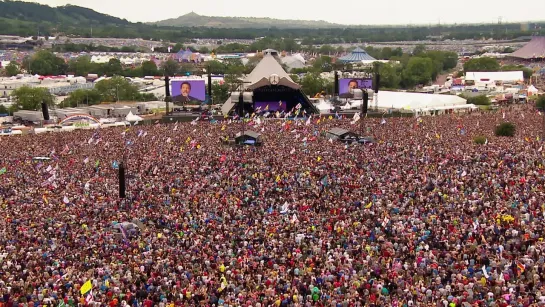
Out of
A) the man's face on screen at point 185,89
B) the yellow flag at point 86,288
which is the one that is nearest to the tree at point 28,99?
the man's face on screen at point 185,89

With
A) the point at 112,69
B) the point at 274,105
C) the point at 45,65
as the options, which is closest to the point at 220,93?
the point at 274,105

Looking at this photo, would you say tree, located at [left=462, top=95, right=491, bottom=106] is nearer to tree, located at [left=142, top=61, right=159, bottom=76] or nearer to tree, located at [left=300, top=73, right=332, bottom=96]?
tree, located at [left=300, top=73, right=332, bottom=96]

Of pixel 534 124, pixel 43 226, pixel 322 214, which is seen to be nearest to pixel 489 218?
pixel 322 214

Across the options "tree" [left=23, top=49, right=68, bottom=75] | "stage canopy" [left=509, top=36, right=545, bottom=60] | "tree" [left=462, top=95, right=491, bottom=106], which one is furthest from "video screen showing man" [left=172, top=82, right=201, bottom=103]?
Result: "stage canopy" [left=509, top=36, right=545, bottom=60]

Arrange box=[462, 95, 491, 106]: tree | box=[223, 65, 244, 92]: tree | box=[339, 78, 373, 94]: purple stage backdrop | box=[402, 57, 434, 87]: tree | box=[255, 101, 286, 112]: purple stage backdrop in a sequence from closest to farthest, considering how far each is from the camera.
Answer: box=[255, 101, 286, 112]: purple stage backdrop, box=[339, 78, 373, 94]: purple stage backdrop, box=[462, 95, 491, 106]: tree, box=[223, 65, 244, 92]: tree, box=[402, 57, 434, 87]: tree

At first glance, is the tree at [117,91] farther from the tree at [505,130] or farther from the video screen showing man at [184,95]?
the tree at [505,130]

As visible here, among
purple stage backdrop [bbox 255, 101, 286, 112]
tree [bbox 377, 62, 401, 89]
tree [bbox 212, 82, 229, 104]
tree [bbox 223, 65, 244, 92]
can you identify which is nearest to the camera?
purple stage backdrop [bbox 255, 101, 286, 112]
